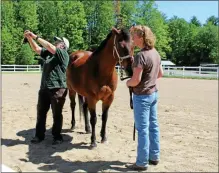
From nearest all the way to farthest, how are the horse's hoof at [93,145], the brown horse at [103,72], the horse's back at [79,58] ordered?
1. the brown horse at [103,72]
2. the horse's hoof at [93,145]
3. the horse's back at [79,58]

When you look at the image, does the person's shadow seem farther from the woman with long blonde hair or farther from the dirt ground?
the woman with long blonde hair

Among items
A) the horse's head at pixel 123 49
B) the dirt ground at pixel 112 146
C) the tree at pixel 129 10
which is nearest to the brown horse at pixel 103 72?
the horse's head at pixel 123 49

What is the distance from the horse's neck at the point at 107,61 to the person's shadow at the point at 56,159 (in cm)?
134

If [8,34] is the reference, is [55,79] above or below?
below

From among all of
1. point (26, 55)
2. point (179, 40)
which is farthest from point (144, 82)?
point (179, 40)

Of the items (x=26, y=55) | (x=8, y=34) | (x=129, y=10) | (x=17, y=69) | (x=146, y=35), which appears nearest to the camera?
(x=146, y=35)

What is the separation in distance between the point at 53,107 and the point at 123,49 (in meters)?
1.76

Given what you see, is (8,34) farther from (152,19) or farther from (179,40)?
(179,40)

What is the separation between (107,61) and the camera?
534cm

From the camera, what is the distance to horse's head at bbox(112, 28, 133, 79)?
4598 mm

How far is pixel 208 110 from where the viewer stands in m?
9.23

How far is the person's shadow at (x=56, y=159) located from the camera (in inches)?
174

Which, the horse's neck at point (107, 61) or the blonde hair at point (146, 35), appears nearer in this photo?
the blonde hair at point (146, 35)

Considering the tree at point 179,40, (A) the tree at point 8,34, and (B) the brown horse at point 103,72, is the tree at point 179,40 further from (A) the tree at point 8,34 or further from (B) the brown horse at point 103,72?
(B) the brown horse at point 103,72
